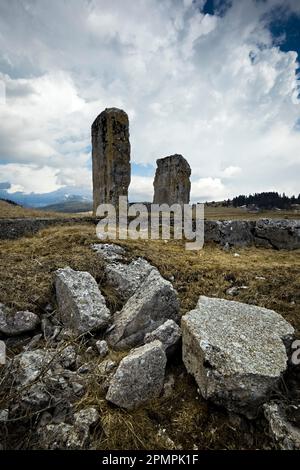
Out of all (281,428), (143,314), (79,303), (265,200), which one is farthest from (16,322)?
(265,200)

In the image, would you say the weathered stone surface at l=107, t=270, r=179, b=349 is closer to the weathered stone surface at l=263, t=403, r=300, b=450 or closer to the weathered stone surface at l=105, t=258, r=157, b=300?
the weathered stone surface at l=105, t=258, r=157, b=300

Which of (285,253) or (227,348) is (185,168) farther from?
(227,348)

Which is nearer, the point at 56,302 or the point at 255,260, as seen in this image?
the point at 56,302

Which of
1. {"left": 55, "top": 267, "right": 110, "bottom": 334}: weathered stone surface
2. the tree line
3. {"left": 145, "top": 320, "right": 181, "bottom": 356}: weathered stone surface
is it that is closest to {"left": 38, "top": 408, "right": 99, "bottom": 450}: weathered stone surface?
{"left": 145, "top": 320, "right": 181, "bottom": 356}: weathered stone surface

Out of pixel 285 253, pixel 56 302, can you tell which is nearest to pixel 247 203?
pixel 285 253

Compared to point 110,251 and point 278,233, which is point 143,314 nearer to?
point 110,251

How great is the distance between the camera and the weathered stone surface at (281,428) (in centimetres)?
238

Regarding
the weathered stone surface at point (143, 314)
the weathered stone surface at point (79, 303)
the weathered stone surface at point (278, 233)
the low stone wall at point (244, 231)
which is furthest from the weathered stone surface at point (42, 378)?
the weathered stone surface at point (278, 233)

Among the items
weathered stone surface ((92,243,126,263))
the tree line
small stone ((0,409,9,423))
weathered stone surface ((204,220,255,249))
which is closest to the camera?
small stone ((0,409,9,423))

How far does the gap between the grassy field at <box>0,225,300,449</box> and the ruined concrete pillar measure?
439cm

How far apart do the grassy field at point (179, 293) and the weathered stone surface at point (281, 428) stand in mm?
95

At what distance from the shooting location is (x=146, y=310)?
3789 millimetres

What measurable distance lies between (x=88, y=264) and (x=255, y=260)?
4.37 metres

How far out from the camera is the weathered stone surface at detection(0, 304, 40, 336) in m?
3.68
